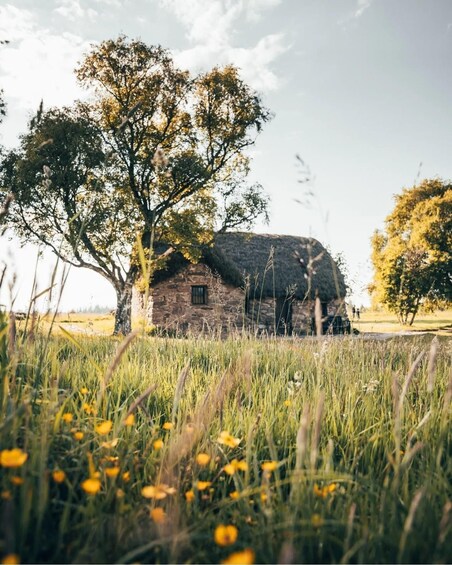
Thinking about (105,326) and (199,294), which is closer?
(199,294)

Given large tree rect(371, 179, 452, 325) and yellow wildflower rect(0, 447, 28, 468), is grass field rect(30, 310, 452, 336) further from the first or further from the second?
large tree rect(371, 179, 452, 325)

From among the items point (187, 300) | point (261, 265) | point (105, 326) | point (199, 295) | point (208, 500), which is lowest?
point (105, 326)

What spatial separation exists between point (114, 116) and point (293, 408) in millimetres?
20721

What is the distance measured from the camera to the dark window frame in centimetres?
2386

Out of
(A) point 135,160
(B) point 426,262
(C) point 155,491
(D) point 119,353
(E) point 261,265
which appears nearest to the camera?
(C) point 155,491

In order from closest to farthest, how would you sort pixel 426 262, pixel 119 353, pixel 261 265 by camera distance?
pixel 119 353, pixel 261 265, pixel 426 262

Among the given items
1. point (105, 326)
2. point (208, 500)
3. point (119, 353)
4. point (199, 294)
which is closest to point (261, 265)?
point (199, 294)

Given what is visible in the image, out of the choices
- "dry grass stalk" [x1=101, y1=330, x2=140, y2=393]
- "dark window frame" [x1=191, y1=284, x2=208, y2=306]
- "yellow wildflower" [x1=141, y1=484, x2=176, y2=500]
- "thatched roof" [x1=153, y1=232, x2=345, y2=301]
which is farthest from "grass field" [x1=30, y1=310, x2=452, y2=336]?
"dark window frame" [x1=191, y1=284, x2=208, y2=306]

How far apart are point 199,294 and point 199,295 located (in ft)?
0.22

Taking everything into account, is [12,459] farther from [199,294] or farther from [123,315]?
[199,294]

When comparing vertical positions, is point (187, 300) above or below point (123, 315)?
above

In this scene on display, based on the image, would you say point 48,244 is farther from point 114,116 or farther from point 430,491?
point 430,491

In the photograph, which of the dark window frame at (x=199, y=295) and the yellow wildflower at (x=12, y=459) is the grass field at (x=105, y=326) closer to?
the yellow wildflower at (x=12, y=459)

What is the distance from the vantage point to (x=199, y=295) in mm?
24047
